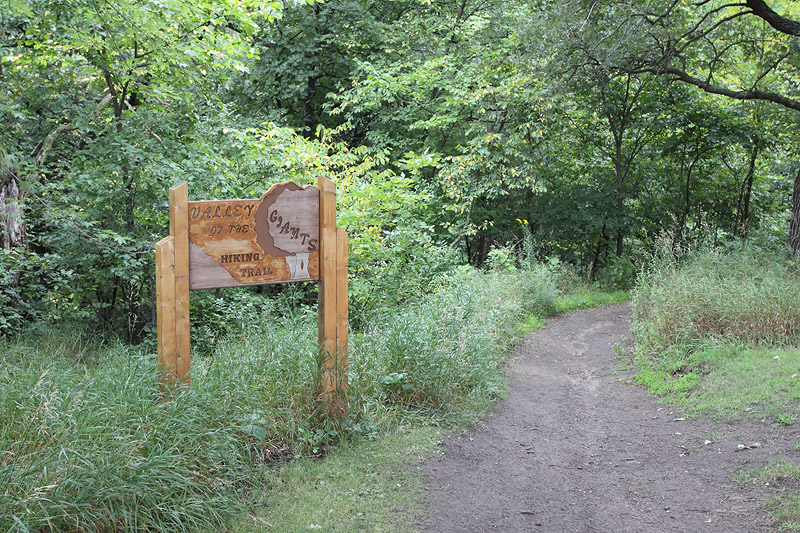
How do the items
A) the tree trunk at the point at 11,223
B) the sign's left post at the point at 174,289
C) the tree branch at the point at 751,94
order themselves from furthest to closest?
the tree branch at the point at 751,94
the tree trunk at the point at 11,223
the sign's left post at the point at 174,289

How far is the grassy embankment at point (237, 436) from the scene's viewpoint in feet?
10.3

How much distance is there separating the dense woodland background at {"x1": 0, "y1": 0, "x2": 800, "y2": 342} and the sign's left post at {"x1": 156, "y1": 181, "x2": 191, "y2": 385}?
1882mm

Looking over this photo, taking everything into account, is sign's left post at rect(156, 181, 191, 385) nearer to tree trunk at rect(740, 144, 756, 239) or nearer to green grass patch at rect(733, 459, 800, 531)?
green grass patch at rect(733, 459, 800, 531)

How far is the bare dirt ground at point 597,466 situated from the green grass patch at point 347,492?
178 millimetres

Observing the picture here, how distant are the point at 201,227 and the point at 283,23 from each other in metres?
12.3

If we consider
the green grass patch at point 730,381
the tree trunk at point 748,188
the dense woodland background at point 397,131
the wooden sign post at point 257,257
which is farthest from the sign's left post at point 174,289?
the tree trunk at point 748,188

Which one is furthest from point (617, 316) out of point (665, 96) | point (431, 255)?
point (665, 96)

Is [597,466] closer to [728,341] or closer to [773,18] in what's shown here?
[728,341]

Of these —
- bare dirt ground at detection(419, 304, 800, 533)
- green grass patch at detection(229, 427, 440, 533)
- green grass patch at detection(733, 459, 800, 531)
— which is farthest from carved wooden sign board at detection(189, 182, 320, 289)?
green grass patch at detection(733, 459, 800, 531)

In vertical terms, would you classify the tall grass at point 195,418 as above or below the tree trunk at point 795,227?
below

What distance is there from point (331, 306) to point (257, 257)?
0.74 meters

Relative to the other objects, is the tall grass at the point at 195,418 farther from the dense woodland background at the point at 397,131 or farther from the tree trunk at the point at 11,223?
the tree trunk at the point at 11,223

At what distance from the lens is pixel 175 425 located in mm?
3678

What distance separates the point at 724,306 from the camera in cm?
740
